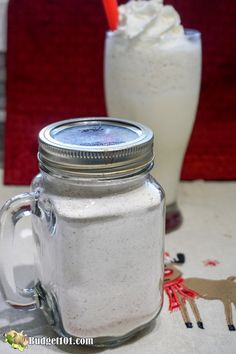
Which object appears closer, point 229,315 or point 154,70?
point 229,315

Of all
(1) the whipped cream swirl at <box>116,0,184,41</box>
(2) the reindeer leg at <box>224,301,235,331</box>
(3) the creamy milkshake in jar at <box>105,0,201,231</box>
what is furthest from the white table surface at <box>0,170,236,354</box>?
(1) the whipped cream swirl at <box>116,0,184,41</box>

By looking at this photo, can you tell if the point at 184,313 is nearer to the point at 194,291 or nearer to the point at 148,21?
the point at 194,291

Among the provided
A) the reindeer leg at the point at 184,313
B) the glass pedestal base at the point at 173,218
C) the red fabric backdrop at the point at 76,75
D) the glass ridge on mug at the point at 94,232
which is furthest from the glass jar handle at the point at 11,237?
the red fabric backdrop at the point at 76,75

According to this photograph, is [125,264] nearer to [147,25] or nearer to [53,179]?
[53,179]

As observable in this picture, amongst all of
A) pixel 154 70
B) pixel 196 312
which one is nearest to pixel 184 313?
pixel 196 312

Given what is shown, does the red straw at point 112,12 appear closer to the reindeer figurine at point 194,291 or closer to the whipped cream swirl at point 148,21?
the whipped cream swirl at point 148,21

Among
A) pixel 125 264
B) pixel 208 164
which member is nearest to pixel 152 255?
pixel 125 264
